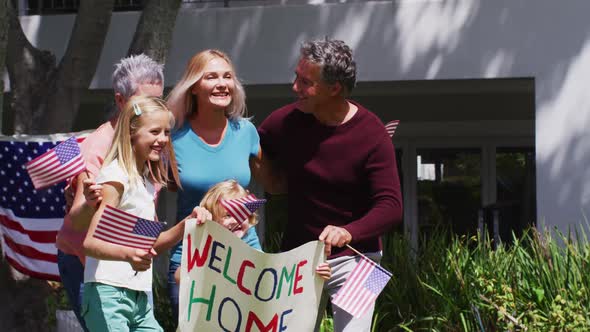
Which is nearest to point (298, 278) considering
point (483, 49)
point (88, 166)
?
point (88, 166)

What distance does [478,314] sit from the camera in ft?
23.2

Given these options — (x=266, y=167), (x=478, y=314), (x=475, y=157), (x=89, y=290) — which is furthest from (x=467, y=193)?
(x=89, y=290)

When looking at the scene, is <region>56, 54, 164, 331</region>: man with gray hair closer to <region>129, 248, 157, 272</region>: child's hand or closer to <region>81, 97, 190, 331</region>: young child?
<region>81, 97, 190, 331</region>: young child

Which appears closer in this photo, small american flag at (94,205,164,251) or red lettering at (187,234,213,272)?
small american flag at (94,205,164,251)

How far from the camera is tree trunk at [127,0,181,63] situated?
8.44 m

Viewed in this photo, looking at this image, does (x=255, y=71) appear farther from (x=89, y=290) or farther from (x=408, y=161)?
(x=89, y=290)

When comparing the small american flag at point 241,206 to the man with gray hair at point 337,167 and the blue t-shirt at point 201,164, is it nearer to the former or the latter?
the blue t-shirt at point 201,164

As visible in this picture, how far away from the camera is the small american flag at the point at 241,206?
456cm

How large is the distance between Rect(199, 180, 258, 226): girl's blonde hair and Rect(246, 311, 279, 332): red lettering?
45 centimetres

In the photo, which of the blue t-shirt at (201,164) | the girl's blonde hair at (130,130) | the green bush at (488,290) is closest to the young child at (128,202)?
the girl's blonde hair at (130,130)

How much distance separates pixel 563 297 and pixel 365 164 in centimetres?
250

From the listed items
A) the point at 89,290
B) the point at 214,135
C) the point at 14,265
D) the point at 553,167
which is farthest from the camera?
the point at 553,167

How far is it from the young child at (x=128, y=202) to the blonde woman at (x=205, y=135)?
0.31 meters

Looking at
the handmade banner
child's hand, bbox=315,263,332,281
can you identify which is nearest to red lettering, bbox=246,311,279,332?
the handmade banner
